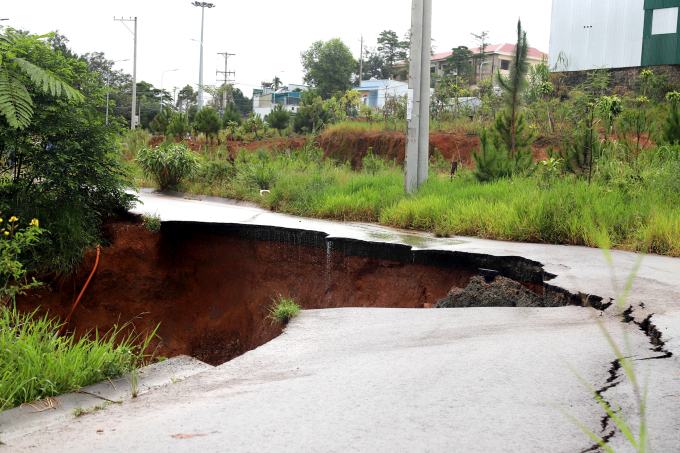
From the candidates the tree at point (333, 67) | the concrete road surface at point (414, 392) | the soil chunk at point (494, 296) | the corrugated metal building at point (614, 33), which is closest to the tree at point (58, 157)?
the concrete road surface at point (414, 392)

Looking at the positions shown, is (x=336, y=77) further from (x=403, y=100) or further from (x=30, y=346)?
(x=30, y=346)

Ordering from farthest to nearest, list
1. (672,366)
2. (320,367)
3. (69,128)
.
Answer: (69,128) → (320,367) → (672,366)

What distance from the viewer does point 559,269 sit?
17.1ft

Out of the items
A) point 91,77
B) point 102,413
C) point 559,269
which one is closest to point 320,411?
point 102,413

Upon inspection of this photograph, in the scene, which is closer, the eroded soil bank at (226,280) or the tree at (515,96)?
the eroded soil bank at (226,280)

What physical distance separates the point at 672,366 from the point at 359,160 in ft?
68.1

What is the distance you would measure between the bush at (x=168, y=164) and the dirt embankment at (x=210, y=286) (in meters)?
6.78

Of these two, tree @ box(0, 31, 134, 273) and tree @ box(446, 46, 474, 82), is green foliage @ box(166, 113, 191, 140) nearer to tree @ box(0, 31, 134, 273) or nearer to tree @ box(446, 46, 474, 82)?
tree @ box(0, 31, 134, 273)

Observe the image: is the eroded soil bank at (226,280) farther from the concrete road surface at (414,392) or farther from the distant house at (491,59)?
the distant house at (491,59)

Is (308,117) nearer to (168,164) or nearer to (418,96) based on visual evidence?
(168,164)

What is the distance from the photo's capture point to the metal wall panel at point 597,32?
22.8 meters

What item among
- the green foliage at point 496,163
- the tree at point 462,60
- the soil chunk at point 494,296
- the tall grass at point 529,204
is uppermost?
the tree at point 462,60

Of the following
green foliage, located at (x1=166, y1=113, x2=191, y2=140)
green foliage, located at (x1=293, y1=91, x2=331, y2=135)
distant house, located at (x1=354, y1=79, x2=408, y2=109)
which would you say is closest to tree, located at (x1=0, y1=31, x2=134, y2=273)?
green foliage, located at (x1=166, y1=113, x2=191, y2=140)

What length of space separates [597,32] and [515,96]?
53.8 ft
